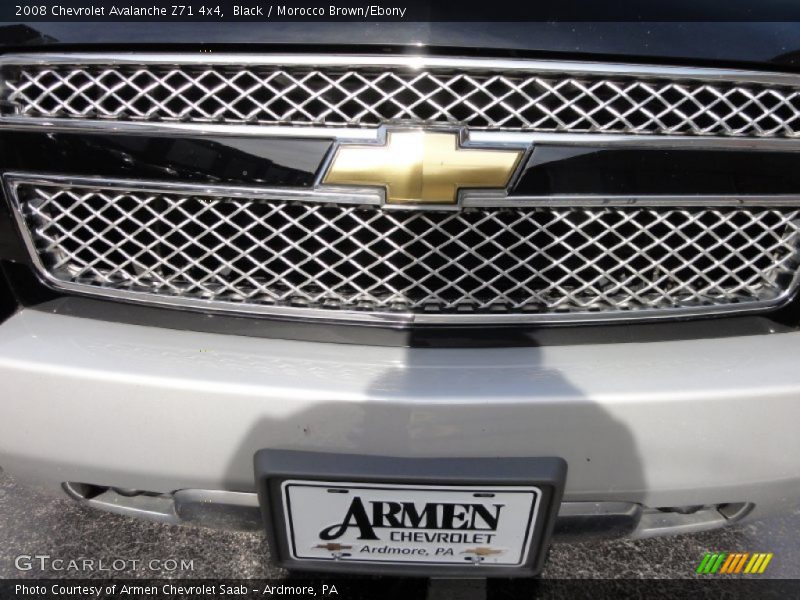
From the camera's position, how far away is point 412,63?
3.51 ft

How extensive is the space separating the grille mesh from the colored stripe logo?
131 centimetres

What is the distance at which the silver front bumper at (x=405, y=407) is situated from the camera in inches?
44.5

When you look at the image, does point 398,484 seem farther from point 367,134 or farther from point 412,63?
point 412,63

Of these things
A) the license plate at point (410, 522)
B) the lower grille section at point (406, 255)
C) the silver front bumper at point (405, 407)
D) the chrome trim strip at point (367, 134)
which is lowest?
the license plate at point (410, 522)

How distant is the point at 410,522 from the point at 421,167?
0.68m

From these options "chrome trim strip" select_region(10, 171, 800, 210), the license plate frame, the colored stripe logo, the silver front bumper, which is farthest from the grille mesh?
the colored stripe logo

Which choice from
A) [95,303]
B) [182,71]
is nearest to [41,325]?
[95,303]

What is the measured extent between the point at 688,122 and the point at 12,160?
126 cm

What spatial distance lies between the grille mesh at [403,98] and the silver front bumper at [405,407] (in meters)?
0.43

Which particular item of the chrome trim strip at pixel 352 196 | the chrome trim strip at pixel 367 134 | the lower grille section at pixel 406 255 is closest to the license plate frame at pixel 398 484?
the lower grille section at pixel 406 255
